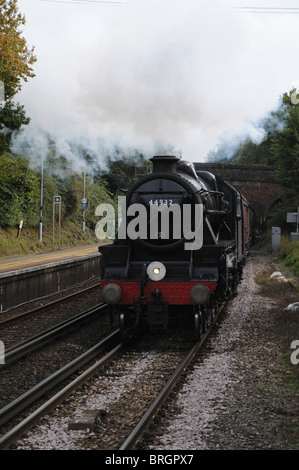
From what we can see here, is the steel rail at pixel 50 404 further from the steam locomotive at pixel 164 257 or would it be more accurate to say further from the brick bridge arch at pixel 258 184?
the brick bridge arch at pixel 258 184

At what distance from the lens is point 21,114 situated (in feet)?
72.0

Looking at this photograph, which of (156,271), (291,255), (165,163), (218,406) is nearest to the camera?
(218,406)

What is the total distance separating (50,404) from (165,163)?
17.1ft

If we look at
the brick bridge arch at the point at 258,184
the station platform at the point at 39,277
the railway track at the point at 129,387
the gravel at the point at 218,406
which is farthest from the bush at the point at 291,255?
the railway track at the point at 129,387

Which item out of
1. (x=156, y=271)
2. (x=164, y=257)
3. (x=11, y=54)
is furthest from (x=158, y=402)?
(x=11, y=54)

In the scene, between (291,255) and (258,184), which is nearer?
(291,255)

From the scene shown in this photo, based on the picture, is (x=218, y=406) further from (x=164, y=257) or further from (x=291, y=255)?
(x=291, y=255)

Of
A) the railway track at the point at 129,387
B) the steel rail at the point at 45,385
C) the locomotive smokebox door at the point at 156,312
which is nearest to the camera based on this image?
the railway track at the point at 129,387

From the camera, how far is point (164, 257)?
9.77m

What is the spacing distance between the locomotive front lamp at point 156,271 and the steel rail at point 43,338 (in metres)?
2.21

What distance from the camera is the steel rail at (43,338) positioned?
8562mm
